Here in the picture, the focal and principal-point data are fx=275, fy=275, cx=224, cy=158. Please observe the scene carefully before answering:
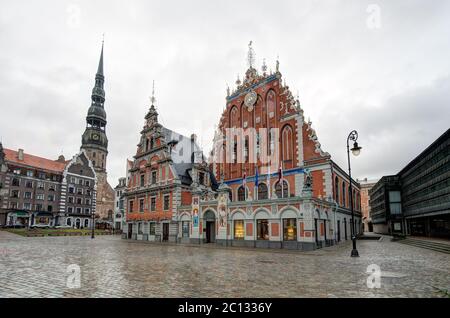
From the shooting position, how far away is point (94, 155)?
3917 inches

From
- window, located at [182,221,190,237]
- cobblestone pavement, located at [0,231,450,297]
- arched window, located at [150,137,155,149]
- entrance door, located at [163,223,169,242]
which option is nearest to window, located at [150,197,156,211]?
entrance door, located at [163,223,169,242]

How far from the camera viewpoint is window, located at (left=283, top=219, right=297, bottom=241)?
82.7ft

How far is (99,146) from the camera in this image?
10094 cm

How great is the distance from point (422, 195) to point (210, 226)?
28.6 metres

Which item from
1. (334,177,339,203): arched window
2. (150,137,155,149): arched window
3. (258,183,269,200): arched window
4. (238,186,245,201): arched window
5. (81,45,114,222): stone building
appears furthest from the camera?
(81,45,114,222): stone building

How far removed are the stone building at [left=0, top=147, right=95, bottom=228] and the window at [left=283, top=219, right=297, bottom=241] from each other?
62.6m

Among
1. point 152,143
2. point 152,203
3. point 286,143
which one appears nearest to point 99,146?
point 152,143

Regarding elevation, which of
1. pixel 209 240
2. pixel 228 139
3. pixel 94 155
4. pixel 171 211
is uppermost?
pixel 94 155

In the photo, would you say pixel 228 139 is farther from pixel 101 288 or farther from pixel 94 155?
pixel 94 155

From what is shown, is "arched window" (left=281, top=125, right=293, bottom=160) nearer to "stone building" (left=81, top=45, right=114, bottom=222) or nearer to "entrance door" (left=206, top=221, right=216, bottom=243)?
"entrance door" (left=206, top=221, right=216, bottom=243)

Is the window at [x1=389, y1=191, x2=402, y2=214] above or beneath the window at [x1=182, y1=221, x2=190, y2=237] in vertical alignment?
above

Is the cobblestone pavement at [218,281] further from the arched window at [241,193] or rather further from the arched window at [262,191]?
the arched window at [241,193]

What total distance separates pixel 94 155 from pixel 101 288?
100049 mm
